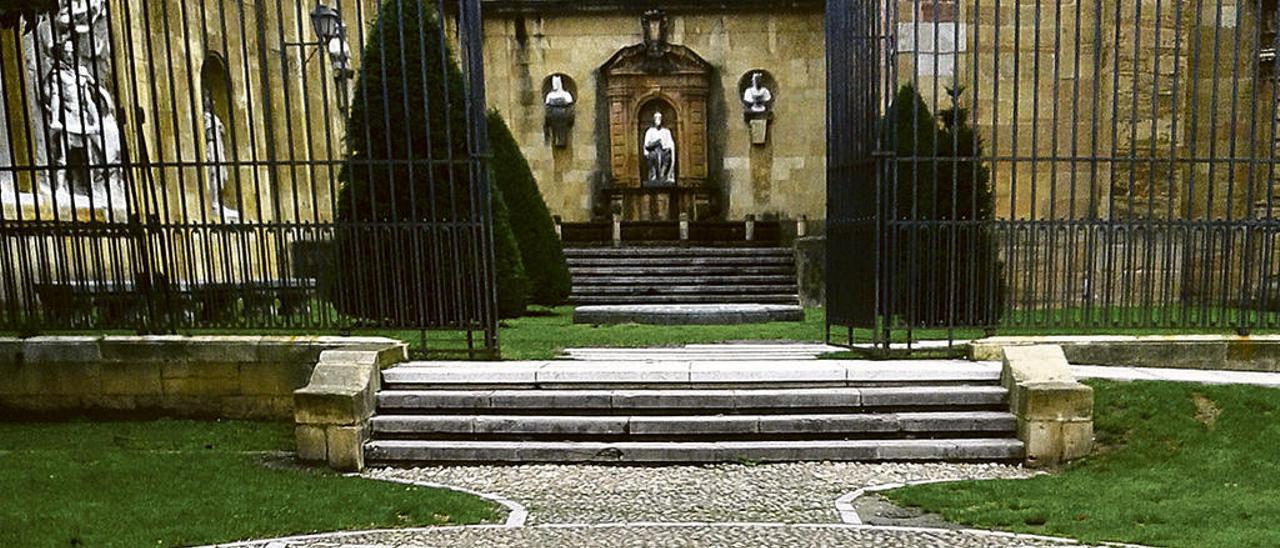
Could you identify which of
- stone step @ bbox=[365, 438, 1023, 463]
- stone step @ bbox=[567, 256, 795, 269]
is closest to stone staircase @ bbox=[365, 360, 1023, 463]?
stone step @ bbox=[365, 438, 1023, 463]

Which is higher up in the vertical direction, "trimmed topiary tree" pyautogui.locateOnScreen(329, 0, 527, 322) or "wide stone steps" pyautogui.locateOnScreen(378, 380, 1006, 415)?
"trimmed topiary tree" pyautogui.locateOnScreen(329, 0, 527, 322)

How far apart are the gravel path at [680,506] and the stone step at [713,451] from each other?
0.09m

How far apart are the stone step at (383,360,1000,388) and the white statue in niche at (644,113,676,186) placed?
15.1 m

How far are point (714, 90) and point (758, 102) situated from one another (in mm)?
1261

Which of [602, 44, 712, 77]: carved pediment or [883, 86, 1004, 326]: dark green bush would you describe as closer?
[883, 86, 1004, 326]: dark green bush

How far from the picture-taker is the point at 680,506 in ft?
17.8

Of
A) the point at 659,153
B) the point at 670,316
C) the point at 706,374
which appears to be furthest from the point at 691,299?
the point at 706,374

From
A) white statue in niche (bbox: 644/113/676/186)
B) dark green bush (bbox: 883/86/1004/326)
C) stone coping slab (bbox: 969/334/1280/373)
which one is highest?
white statue in niche (bbox: 644/113/676/186)

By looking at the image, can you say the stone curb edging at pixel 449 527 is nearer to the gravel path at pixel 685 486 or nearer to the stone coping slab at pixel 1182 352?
the gravel path at pixel 685 486

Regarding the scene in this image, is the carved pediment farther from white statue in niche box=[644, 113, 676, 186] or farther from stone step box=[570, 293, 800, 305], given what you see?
stone step box=[570, 293, 800, 305]

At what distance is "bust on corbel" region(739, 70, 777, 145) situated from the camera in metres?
22.1

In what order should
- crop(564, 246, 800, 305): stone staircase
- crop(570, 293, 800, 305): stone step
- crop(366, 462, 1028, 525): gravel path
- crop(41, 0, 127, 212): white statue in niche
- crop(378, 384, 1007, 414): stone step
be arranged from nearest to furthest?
crop(366, 462, 1028, 525): gravel path, crop(378, 384, 1007, 414): stone step, crop(41, 0, 127, 212): white statue in niche, crop(570, 293, 800, 305): stone step, crop(564, 246, 800, 305): stone staircase

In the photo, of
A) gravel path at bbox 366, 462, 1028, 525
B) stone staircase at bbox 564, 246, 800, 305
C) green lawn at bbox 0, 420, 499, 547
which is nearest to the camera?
green lawn at bbox 0, 420, 499, 547

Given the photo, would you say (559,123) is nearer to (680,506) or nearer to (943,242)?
(943,242)
